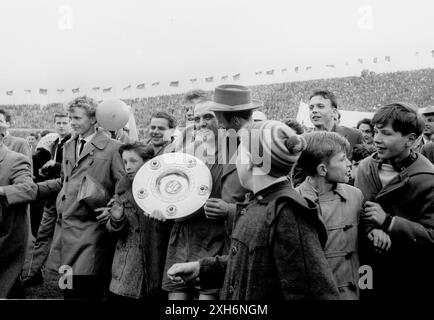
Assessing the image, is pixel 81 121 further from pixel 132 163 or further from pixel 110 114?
pixel 132 163

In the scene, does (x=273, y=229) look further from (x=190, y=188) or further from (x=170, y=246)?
(x=170, y=246)

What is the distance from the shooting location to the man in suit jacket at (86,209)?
→ 16.7 ft

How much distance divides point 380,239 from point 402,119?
2.80 ft

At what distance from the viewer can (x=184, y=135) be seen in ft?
16.5

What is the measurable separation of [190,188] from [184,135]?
1.19m

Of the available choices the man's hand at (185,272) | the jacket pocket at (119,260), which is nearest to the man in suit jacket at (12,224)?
the jacket pocket at (119,260)

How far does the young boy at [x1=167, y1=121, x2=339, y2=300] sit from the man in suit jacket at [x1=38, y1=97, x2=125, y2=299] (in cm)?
237

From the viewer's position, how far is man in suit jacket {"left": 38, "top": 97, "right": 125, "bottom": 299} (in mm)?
5082

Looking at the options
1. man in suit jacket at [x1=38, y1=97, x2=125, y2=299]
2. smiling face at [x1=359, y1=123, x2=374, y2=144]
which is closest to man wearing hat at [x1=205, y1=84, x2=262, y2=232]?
man in suit jacket at [x1=38, y1=97, x2=125, y2=299]

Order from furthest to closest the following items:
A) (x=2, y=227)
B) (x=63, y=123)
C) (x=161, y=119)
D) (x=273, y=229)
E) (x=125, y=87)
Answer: (x=125, y=87) → (x=63, y=123) → (x=161, y=119) → (x=2, y=227) → (x=273, y=229)

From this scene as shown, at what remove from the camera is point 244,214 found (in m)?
2.92

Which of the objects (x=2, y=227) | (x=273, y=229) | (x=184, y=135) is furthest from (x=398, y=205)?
(x=2, y=227)

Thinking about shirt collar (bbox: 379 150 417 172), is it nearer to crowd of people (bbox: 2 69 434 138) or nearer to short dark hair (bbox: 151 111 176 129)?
short dark hair (bbox: 151 111 176 129)

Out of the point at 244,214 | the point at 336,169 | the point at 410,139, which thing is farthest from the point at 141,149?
the point at 410,139
